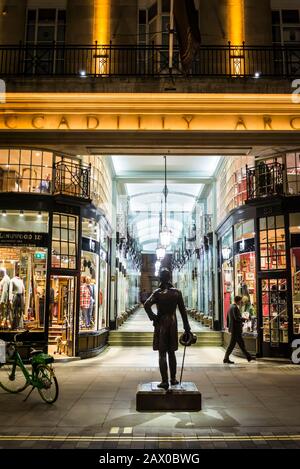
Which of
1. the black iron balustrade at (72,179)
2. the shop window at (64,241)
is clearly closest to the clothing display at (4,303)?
the shop window at (64,241)

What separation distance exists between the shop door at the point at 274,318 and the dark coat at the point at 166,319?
6.43 metres

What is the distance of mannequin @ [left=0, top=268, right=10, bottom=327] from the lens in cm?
1282

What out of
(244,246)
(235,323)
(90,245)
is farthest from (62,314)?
(244,246)

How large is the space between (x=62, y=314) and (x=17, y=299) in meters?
1.51

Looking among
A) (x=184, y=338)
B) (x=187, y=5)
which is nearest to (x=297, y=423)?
(x=184, y=338)

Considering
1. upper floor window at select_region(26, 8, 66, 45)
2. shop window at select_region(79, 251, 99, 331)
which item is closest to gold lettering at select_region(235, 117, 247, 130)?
upper floor window at select_region(26, 8, 66, 45)

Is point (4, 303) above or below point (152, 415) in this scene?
above

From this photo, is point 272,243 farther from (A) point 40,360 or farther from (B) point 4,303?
(A) point 40,360

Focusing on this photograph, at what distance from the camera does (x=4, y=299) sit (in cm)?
1286

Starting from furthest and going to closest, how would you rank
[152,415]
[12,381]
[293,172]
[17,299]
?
1. [293,172]
2. [17,299]
3. [12,381]
4. [152,415]

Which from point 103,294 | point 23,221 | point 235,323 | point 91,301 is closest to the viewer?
point 235,323

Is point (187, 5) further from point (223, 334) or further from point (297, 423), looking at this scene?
point (223, 334)

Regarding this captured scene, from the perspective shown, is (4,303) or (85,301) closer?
(4,303)
